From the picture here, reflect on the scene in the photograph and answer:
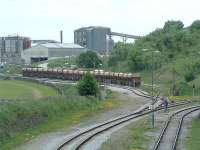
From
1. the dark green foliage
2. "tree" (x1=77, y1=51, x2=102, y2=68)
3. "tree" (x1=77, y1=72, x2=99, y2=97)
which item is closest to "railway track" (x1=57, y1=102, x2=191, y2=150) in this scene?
"tree" (x1=77, y1=72, x2=99, y2=97)

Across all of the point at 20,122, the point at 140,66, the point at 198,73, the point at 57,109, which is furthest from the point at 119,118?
the point at 140,66

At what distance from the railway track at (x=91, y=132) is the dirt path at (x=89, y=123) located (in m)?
0.75

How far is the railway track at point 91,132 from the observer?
1400 inches

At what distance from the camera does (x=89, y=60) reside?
15375 centimetres

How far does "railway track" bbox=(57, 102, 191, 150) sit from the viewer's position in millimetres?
35569

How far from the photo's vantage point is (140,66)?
134 m

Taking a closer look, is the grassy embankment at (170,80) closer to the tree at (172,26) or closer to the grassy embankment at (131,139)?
the tree at (172,26)

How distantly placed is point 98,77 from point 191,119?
206 ft

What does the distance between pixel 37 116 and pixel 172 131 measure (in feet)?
39.9

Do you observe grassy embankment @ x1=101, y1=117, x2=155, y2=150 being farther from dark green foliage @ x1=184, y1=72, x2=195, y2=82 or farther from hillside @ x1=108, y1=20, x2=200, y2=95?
dark green foliage @ x1=184, y1=72, x2=195, y2=82

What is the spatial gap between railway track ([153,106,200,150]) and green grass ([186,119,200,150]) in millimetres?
954

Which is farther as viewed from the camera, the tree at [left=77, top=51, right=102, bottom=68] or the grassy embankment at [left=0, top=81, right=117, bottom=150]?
the tree at [left=77, top=51, right=102, bottom=68]

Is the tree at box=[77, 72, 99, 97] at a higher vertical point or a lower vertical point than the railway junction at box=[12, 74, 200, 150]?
higher

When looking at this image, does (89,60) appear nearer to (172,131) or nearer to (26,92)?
(26,92)
